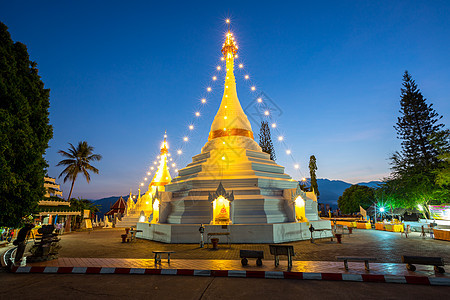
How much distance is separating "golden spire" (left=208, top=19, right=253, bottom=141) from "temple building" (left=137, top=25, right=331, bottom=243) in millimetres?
90

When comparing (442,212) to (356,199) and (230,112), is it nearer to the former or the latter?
(230,112)

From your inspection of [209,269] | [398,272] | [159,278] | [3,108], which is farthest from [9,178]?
[398,272]

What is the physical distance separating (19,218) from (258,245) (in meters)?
10.4

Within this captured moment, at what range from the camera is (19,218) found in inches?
355

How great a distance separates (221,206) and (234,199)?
0.93m

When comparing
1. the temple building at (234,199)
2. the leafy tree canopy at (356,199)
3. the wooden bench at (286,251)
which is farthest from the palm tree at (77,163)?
the leafy tree canopy at (356,199)

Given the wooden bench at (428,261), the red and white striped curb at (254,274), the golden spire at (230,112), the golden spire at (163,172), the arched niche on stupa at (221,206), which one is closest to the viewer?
the red and white striped curb at (254,274)

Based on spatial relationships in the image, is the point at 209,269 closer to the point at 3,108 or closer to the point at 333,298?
the point at 333,298

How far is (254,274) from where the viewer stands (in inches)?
264

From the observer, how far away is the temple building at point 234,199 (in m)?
13.3

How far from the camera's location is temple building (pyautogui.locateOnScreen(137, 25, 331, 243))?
13.3 meters

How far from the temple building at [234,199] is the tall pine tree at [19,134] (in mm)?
6895

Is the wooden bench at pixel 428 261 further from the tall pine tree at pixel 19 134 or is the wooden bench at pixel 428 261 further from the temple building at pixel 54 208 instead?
the temple building at pixel 54 208

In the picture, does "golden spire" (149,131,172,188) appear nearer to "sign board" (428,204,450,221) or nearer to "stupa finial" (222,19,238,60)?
"stupa finial" (222,19,238,60)
